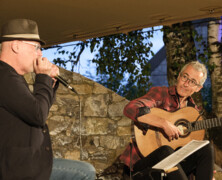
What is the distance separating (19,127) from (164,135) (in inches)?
75.6

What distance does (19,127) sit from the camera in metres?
1.87

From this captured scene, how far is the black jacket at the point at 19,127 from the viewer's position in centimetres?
183

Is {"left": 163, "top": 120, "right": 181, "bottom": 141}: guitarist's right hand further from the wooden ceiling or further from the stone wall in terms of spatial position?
the stone wall

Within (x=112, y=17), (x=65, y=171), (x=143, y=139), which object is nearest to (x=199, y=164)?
(x=143, y=139)

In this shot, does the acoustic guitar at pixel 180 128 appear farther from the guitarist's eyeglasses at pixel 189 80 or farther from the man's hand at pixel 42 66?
the man's hand at pixel 42 66

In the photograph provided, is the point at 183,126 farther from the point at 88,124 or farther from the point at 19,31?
the point at 19,31

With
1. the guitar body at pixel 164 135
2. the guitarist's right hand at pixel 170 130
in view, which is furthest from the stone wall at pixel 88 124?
the guitarist's right hand at pixel 170 130

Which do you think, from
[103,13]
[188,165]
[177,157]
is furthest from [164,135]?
[103,13]

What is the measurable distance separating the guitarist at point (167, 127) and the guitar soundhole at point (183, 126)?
0.09 metres

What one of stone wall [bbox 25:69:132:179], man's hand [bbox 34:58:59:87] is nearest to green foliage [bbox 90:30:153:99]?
stone wall [bbox 25:69:132:179]

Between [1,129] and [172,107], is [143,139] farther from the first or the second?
[1,129]

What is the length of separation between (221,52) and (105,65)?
113 inches

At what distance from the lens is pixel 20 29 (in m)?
2.07

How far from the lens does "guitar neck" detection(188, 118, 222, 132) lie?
346 centimetres
